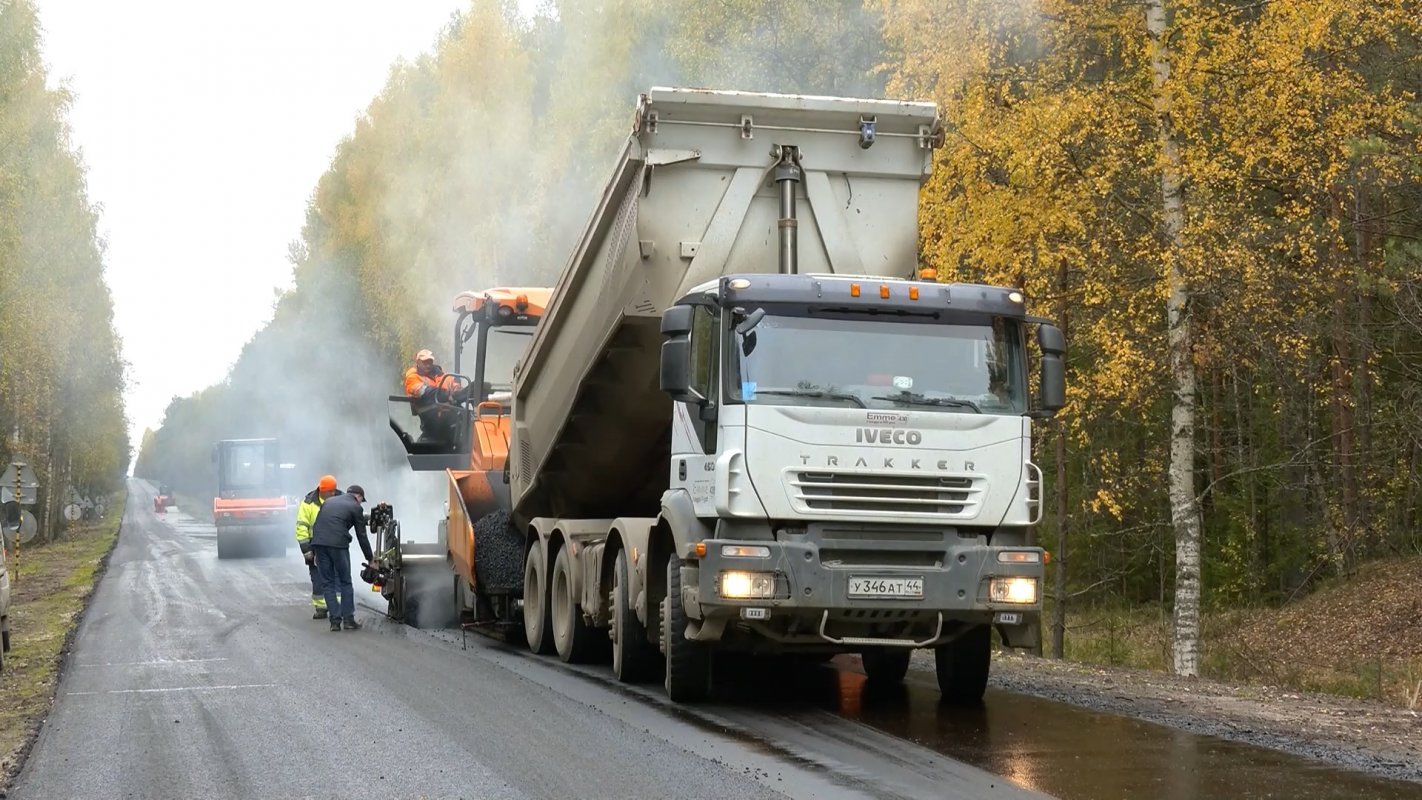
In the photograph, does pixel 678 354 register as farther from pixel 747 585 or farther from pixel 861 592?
pixel 861 592

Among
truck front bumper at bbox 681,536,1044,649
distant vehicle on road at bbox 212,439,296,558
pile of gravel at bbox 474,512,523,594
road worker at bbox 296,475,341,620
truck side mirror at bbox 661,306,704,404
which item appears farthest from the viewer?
distant vehicle on road at bbox 212,439,296,558

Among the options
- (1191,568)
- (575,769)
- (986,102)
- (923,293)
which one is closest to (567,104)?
(986,102)

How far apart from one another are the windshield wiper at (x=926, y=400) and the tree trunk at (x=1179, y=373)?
20.4 feet

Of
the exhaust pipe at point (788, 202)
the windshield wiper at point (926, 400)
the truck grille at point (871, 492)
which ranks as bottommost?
the truck grille at point (871, 492)

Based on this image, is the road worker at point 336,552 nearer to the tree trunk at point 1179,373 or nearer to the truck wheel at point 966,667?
the truck wheel at point 966,667

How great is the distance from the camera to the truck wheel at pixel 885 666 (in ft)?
38.1

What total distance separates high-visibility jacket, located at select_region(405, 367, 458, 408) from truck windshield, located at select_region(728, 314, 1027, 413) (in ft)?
26.9

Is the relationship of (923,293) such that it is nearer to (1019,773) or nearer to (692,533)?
(692,533)

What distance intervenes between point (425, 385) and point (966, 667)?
28.3ft

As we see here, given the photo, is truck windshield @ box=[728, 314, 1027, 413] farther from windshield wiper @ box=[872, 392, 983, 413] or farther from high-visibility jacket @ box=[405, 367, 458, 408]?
high-visibility jacket @ box=[405, 367, 458, 408]

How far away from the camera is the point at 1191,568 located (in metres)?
15.5

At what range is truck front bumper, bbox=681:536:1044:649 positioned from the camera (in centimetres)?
941

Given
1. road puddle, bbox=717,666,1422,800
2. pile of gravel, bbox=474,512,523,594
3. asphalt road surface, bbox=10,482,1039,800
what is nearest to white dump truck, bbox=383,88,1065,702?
road puddle, bbox=717,666,1422,800

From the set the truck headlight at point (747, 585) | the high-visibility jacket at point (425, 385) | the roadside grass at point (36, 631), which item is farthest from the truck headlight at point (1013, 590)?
the high-visibility jacket at point (425, 385)
